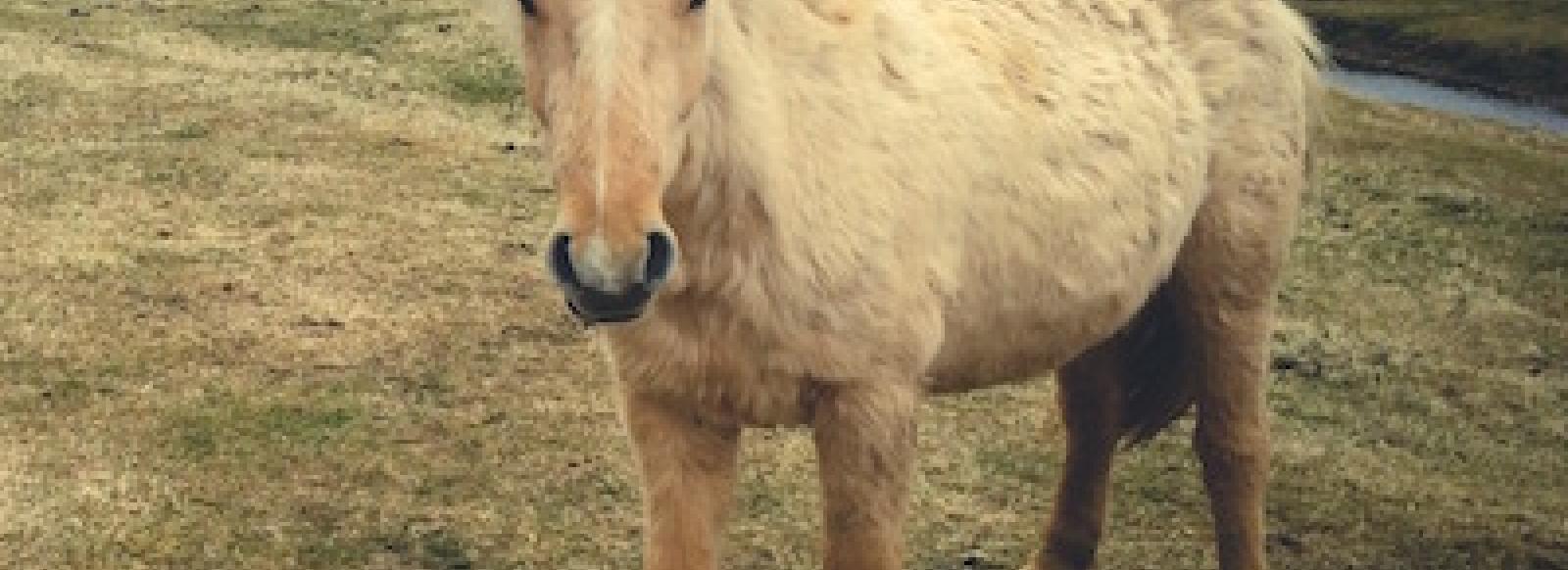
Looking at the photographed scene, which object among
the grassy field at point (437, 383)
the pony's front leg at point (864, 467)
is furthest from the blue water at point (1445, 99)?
the pony's front leg at point (864, 467)

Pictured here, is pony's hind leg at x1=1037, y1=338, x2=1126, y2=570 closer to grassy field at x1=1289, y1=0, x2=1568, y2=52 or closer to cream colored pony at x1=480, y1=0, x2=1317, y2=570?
cream colored pony at x1=480, y1=0, x2=1317, y2=570

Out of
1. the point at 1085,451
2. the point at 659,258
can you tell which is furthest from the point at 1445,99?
the point at 659,258

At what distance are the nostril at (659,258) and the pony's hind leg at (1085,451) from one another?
10.2 feet

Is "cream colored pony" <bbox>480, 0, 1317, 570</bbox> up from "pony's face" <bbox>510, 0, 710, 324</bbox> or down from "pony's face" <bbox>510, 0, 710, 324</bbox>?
down

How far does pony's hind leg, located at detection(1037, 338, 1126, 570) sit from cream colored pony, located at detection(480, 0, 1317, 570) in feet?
0.67

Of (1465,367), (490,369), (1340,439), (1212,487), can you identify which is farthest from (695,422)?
(1465,367)

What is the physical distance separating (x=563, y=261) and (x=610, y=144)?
233mm

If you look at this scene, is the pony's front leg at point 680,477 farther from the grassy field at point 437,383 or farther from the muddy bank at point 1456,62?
the muddy bank at point 1456,62

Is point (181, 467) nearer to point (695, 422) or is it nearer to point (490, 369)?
point (490, 369)

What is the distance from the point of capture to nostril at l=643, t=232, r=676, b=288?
9.52 ft

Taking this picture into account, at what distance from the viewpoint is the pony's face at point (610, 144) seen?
2.84 metres

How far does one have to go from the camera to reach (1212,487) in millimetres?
5684

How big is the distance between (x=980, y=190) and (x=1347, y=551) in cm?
350

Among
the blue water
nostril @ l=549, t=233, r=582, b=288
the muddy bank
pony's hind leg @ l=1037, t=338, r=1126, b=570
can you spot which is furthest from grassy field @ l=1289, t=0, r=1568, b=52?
nostril @ l=549, t=233, r=582, b=288
